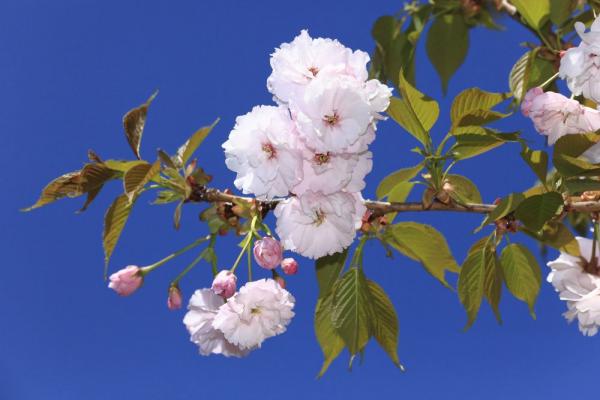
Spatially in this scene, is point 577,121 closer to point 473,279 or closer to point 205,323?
point 473,279

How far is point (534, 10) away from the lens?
139 centimetres

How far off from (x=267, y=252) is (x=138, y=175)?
0.22 metres

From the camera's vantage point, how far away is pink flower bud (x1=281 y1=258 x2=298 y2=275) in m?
1.17

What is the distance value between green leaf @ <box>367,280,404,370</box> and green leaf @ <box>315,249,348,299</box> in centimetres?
6

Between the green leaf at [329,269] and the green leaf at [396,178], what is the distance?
0.13m

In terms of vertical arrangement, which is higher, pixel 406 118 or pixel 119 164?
pixel 119 164

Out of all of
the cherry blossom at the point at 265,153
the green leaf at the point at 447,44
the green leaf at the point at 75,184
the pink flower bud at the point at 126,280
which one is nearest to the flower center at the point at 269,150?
the cherry blossom at the point at 265,153

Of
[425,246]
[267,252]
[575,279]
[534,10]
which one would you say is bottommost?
[575,279]

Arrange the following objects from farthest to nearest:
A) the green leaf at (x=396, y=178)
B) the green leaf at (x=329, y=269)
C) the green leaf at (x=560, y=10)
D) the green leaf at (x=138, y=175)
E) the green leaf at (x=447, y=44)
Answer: the green leaf at (x=447, y=44) → the green leaf at (x=560, y=10) → the green leaf at (x=329, y=269) → the green leaf at (x=396, y=178) → the green leaf at (x=138, y=175)

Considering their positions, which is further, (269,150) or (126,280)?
(126,280)

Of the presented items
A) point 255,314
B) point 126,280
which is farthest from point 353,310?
point 126,280

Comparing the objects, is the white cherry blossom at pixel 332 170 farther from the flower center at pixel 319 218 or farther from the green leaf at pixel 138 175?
the green leaf at pixel 138 175

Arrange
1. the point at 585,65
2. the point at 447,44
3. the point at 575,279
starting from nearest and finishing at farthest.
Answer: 1. the point at 585,65
2. the point at 575,279
3. the point at 447,44

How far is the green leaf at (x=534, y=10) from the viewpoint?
1366mm
